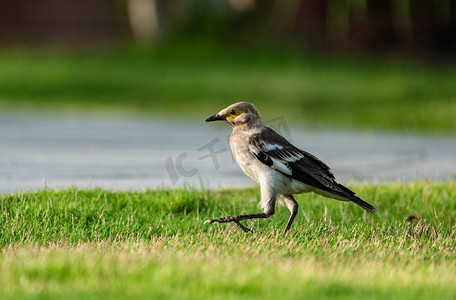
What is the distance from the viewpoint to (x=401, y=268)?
16.7 ft

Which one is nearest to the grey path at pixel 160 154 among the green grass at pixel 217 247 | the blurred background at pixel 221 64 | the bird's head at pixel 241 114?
the blurred background at pixel 221 64

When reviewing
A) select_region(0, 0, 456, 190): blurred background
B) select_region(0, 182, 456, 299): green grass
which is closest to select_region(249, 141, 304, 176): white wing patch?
select_region(0, 182, 456, 299): green grass

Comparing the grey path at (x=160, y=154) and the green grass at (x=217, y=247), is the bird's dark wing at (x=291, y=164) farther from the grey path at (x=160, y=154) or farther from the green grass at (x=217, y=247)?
the grey path at (x=160, y=154)

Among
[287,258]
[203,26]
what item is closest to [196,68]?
[203,26]

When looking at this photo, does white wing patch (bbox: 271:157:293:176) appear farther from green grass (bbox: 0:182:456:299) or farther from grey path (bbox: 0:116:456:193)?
grey path (bbox: 0:116:456:193)

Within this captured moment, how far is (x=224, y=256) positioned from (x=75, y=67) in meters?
16.9

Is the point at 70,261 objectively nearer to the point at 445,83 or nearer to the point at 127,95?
the point at 127,95

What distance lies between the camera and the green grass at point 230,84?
58.1 feet

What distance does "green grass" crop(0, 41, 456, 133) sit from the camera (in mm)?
17719

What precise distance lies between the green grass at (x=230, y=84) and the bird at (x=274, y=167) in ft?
32.7

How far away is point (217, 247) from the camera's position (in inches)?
223

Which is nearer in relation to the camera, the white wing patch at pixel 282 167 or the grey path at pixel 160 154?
the white wing patch at pixel 282 167

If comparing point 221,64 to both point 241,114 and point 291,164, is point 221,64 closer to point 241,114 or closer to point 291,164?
point 241,114

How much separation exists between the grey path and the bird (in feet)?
7.24
